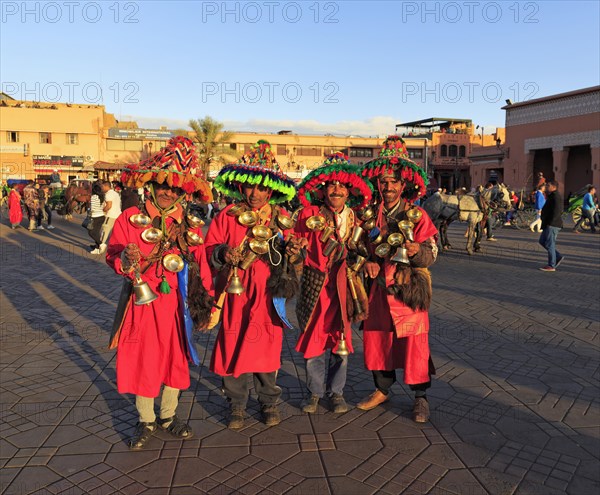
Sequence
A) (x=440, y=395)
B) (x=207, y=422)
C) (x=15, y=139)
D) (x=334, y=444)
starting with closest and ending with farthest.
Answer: (x=334, y=444) < (x=207, y=422) < (x=440, y=395) < (x=15, y=139)

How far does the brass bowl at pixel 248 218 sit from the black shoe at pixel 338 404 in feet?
5.18

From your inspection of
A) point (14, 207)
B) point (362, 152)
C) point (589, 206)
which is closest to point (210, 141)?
point (362, 152)

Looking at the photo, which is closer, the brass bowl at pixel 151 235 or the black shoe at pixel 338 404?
the brass bowl at pixel 151 235

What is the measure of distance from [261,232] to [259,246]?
10 centimetres

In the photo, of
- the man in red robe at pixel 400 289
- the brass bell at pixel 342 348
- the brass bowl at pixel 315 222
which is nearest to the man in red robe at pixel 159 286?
the brass bowl at pixel 315 222

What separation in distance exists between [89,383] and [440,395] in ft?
10.4

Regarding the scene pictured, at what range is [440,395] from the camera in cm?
448

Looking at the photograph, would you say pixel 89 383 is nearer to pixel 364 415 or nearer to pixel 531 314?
pixel 364 415

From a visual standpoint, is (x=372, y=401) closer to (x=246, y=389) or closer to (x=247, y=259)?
(x=246, y=389)

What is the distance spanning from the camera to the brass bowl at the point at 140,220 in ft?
11.2

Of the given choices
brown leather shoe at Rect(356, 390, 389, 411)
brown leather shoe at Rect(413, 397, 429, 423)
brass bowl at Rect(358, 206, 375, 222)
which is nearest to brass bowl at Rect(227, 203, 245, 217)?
brass bowl at Rect(358, 206, 375, 222)

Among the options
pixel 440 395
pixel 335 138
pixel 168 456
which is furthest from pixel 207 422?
pixel 335 138

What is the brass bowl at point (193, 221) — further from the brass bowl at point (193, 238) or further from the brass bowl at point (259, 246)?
the brass bowl at point (259, 246)

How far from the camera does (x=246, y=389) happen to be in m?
3.90
